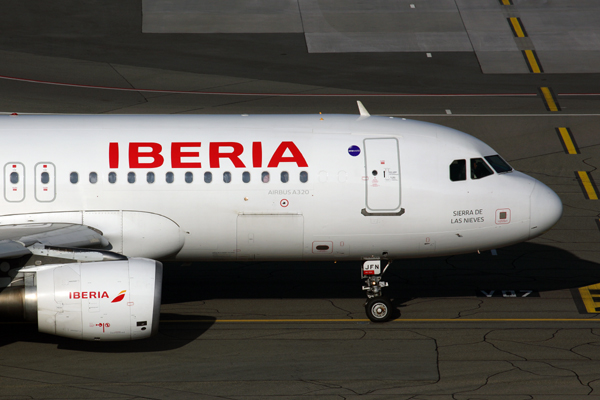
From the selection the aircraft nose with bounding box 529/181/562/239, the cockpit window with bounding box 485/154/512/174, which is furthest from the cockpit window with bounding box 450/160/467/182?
the aircraft nose with bounding box 529/181/562/239

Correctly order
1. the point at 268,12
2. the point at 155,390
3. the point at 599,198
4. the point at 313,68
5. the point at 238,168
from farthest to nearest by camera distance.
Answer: the point at 268,12 → the point at 313,68 → the point at 599,198 → the point at 238,168 → the point at 155,390

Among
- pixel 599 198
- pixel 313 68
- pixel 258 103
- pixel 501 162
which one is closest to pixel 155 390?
pixel 501 162

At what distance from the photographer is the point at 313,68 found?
140 feet

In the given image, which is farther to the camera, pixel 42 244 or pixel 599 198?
pixel 599 198

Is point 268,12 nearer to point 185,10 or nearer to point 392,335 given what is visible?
point 185,10

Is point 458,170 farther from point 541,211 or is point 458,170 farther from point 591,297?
point 591,297

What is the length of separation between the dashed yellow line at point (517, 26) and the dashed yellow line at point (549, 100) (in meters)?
7.34

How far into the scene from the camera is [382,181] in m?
19.7

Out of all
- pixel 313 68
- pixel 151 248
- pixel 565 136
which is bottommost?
pixel 151 248

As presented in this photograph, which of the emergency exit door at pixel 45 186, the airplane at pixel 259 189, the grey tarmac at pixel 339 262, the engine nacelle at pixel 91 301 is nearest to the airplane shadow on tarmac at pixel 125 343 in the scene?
the grey tarmac at pixel 339 262

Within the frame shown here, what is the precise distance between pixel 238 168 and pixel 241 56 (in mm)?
25593

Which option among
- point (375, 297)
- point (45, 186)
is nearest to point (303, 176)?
point (375, 297)

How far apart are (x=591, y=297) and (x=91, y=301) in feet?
47.2

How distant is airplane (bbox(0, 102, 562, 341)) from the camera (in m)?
19.4
